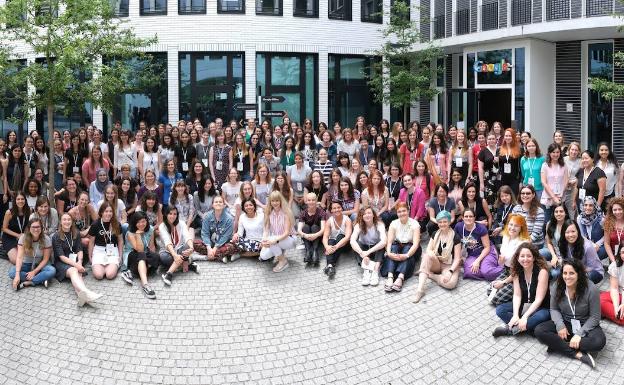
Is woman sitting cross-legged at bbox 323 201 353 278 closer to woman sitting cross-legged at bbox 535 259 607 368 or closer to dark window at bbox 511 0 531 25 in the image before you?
woman sitting cross-legged at bbox 535 259 607 368

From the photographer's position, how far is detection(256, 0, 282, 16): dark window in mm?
24188

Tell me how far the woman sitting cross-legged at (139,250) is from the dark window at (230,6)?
48.9ft

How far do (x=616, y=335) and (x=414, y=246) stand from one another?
10.8 ft

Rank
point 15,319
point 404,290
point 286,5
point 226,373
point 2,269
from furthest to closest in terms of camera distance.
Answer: point 286,5 < point 2,269 < point 404,290 < point 15,319 < point 226,373

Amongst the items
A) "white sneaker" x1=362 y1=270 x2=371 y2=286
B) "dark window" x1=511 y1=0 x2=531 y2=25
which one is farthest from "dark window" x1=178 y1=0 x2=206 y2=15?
"white sneaker" x1=362 y1=270 x2=371 y2=286

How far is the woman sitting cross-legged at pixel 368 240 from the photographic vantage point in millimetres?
10773

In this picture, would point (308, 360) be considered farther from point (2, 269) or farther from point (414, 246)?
point (2, 269)

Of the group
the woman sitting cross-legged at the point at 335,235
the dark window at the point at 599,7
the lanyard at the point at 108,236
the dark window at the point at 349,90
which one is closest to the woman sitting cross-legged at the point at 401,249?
the woman sitting cross-legged at the point at 335,235

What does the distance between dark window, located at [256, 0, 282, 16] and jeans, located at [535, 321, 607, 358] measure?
61.3 ft

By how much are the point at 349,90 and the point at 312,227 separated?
15.2m

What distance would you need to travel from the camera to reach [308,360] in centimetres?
830

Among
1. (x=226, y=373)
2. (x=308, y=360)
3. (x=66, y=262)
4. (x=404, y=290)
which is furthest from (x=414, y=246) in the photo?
(x=66, y=262)

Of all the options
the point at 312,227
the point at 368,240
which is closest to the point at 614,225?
the point at 368,240

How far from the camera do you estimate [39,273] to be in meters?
10.3
